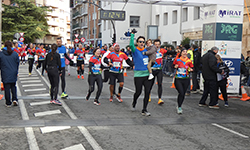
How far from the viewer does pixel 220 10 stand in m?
12.0

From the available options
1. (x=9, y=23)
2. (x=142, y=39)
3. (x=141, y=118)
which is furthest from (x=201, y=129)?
(x=9, y=23)

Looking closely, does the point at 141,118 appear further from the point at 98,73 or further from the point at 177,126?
the point at 98,73

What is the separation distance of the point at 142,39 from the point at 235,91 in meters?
5.82

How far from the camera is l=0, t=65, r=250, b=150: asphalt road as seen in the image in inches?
227

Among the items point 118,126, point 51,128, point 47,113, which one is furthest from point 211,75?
point 51,128

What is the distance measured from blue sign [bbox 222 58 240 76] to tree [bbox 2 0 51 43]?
4941cm

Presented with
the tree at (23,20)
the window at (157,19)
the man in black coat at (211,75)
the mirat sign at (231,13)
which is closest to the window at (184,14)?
the window at (157,19)

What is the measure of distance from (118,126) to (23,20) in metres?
55.4

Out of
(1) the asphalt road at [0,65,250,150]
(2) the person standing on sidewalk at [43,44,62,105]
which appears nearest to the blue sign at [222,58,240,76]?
(1) the asphalt road at [0,65,250,150]

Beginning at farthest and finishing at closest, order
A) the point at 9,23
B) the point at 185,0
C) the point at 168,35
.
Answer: the point at 9,23 < the point at 168,35 < the point at 185,0

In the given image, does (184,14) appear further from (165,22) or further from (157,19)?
(157,19)

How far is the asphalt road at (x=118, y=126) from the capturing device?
5758 mm

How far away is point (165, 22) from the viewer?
35.9 m

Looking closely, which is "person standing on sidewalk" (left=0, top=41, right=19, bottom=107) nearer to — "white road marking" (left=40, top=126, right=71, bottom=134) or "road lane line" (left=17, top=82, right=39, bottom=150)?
"road lane line" (left=17, top=82, right=39, bottom=150)
